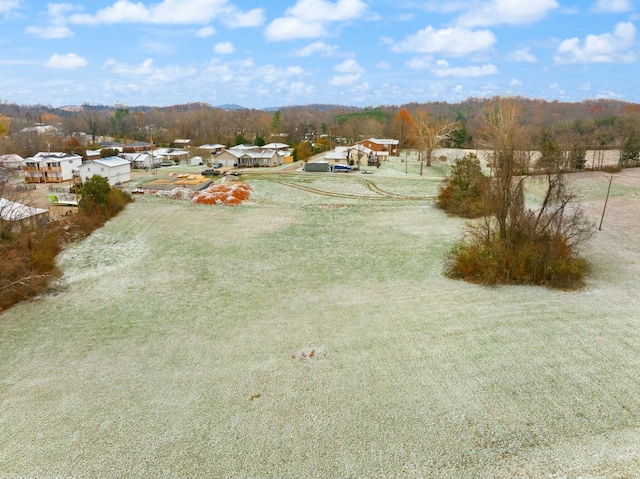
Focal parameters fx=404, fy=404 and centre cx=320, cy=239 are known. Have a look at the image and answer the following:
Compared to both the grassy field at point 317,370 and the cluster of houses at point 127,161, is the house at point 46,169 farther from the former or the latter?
the grassy field at point 317,370

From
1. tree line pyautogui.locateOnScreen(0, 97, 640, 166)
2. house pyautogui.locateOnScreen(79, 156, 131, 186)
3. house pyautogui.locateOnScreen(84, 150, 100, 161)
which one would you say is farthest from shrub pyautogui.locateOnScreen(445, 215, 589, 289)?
house pyautogui.locateOnScreen(84, 150, 100, 161)

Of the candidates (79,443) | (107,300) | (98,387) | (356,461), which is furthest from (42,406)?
(356,461)

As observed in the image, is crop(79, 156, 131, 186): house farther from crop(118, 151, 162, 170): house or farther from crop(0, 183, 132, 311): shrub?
crop(0, 183, 132, 311): shrub

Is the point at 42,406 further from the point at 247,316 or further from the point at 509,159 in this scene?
the point at 509,159

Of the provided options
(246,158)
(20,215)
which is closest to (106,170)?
(20,215)

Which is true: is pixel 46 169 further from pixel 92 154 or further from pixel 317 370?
pixel 317 370

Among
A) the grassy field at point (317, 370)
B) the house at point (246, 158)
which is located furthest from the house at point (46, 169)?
the grassy field at point (317, 370)
